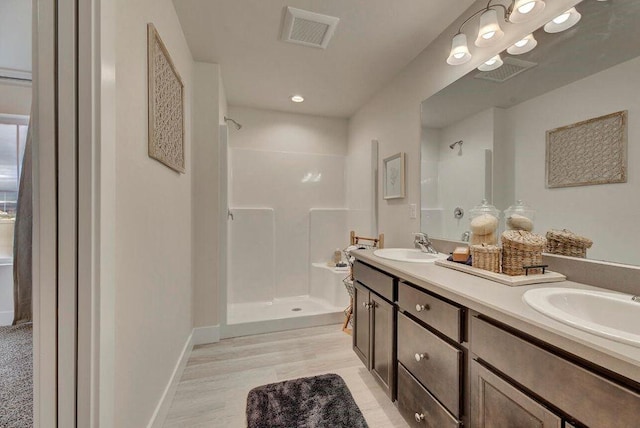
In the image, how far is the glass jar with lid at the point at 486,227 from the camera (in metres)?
1.34

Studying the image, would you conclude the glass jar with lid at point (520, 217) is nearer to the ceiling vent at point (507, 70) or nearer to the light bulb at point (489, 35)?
the ceiling vent at point (507, 70)

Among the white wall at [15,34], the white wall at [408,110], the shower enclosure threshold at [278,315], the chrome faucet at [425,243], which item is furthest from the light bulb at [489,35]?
the shower enclosure threshold at [278,315]

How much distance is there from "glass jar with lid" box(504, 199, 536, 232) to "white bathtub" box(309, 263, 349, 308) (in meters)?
1.82

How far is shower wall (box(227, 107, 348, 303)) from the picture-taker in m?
3.02

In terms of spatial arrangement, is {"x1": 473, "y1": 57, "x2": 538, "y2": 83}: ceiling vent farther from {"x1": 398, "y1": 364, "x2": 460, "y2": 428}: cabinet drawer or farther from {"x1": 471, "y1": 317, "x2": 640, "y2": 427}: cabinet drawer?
{"x1": 398, "y1": 364, "x2": 460, "y2": 428}: cabinet drawer

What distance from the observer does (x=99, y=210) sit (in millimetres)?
806

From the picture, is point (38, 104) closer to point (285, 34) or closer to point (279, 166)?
point (285, 34)

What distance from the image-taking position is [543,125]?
123 centimetres

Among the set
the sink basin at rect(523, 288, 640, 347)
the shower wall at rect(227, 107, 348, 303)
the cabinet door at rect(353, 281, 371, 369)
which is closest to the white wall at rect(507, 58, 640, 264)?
the sink basin at rect(523, 288, 640, 347)

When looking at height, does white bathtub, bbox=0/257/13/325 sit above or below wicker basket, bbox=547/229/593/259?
below

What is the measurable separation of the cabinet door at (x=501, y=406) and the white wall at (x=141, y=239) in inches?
49.9

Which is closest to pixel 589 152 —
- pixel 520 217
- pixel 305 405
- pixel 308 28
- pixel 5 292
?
pixel 520 217

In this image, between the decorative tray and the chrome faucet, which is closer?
the decorative tray

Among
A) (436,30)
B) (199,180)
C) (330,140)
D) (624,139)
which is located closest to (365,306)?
(624,139)
